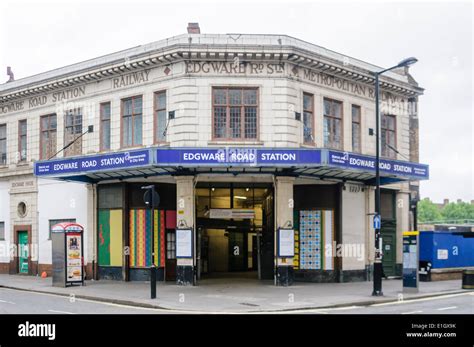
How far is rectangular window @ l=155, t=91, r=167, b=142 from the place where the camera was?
92.8 feet

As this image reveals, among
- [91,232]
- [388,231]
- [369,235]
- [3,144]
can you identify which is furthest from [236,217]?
[3,144]

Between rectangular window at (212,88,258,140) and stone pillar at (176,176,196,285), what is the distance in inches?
88.9

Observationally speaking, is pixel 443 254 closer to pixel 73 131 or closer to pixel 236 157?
pixel 236 157

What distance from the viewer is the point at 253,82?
90.2 ft

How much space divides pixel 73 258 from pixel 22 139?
35.0 ft

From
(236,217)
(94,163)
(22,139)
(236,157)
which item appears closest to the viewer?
(236,157)

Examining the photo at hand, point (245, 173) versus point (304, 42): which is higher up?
point (304, 42)

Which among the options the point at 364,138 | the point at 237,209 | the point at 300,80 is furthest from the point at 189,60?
the point at 364,138

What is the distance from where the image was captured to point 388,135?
33.5m

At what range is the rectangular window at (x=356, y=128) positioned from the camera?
1227 inches

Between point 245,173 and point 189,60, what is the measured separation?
202 inches

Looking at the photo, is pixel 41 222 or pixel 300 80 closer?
pixel 300 80

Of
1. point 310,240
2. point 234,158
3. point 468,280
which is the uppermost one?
point 234,158

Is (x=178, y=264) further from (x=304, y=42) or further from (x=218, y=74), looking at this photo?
(x=304, y=42)
